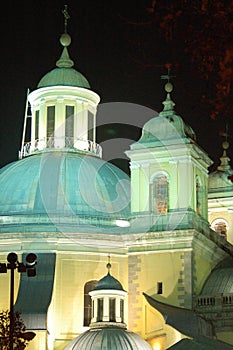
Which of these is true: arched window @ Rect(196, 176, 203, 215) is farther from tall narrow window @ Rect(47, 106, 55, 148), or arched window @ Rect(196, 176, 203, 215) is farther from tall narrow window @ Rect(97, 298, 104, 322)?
tall narrow window @ Rect(47, 106, 55, 148)

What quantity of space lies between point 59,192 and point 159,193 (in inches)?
203

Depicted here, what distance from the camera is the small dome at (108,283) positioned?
2296 inches

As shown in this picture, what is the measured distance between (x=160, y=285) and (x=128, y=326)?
106 inches

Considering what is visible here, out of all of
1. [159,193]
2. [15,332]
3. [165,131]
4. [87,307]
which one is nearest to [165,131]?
[165,131]

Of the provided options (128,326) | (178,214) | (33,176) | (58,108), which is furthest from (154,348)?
(58,108)

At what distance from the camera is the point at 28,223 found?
61625 mm

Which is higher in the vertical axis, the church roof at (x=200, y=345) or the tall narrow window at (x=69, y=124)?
the tall narrow window at (x=69, y=124)

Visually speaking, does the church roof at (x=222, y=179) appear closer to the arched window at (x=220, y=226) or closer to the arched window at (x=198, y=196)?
the arched window at (x=220, y=226)

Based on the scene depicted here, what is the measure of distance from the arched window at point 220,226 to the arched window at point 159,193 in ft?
36.3

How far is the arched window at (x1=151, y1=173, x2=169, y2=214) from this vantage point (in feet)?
201

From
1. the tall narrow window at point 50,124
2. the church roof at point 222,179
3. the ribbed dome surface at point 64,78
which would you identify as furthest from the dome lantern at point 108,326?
the church roof at point 222,179

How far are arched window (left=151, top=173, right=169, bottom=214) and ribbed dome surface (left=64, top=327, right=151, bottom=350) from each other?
7.05 m

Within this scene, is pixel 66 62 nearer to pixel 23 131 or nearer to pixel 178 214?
pixel 23 131

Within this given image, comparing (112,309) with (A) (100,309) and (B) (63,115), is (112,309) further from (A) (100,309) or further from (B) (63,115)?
(B) (63,115)
